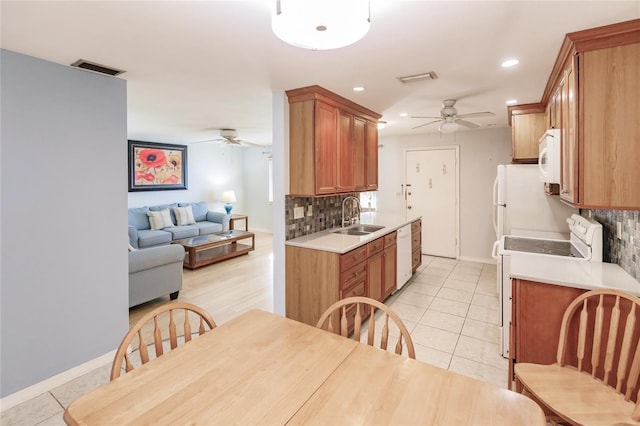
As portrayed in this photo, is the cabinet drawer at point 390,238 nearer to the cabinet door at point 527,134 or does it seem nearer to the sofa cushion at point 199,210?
the cabinet door at point 527,134

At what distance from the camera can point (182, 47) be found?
Answer: 2.05 m

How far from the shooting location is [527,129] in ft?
12.1

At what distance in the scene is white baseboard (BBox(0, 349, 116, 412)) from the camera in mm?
2098

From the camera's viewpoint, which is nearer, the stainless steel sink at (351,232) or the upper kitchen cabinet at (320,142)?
the upper kitchen cabinet at (320,142)

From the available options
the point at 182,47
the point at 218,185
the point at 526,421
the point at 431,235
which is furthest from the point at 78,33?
the point at 218,185

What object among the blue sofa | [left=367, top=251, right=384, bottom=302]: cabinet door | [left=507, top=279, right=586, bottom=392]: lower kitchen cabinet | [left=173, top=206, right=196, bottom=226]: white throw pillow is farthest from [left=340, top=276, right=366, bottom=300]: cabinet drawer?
[left=173, top=206, right=196, bottom=226]: white throw pillow

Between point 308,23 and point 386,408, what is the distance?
131cm

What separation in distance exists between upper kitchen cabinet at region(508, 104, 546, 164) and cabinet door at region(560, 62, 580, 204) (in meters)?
1.44

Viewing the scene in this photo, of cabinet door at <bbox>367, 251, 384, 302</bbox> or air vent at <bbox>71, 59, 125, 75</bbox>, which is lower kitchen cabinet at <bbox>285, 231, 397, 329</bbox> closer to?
cabinet door at <bbox>367, 251, 384, 302</bbox>

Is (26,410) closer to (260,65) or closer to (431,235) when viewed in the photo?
(260,65)

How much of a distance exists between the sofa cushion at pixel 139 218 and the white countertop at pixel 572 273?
20.0 feet

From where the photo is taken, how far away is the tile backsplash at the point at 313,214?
3.18 metres

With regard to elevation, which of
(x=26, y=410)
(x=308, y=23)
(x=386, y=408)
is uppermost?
(x=308, y=23)

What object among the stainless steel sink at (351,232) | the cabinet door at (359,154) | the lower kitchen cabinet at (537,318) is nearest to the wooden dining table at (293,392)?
the lower kitchen cabinet at (537,318)
